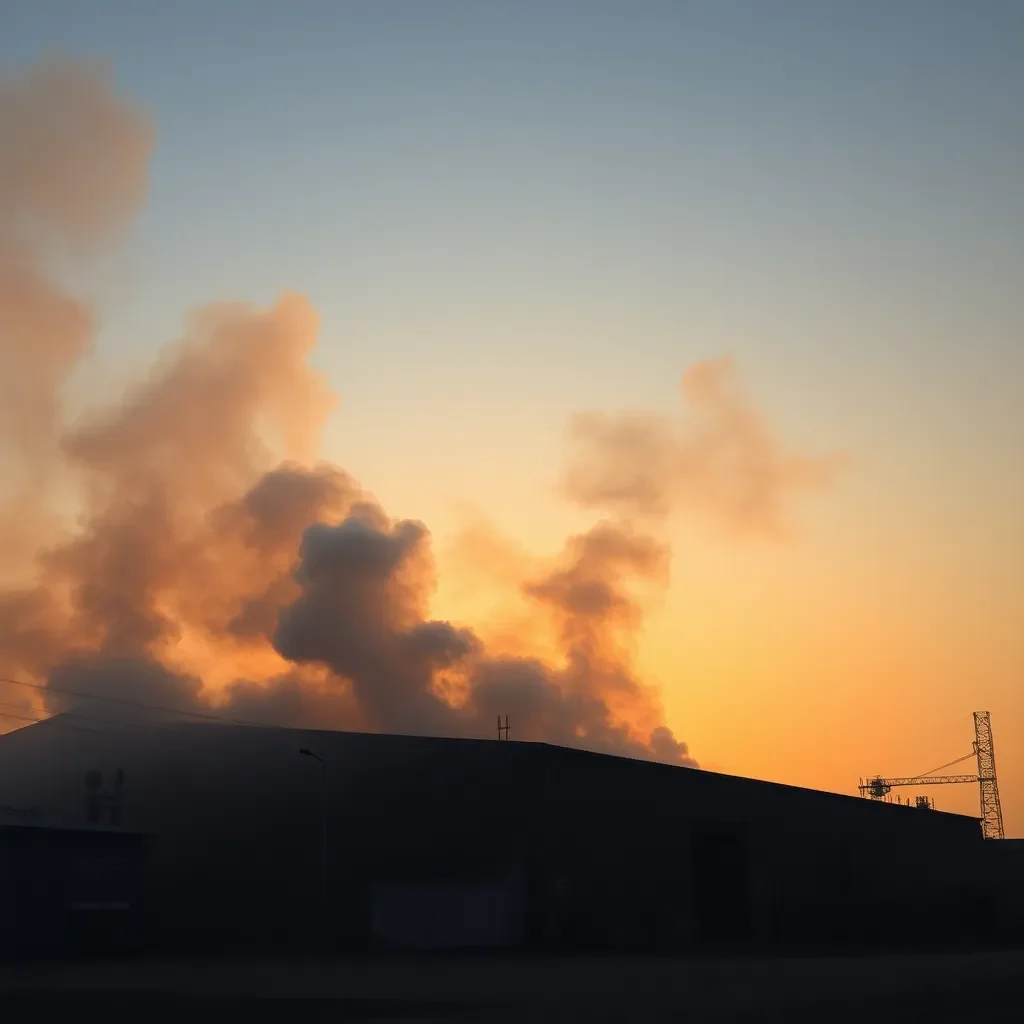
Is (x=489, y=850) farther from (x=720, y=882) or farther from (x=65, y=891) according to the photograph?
(x=65, y=891)

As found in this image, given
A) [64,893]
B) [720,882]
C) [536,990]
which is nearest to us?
[536,990]

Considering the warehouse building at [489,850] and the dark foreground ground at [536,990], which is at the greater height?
the warehouse building at [489,850]

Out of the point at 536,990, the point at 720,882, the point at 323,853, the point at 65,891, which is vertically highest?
the point at 323,853

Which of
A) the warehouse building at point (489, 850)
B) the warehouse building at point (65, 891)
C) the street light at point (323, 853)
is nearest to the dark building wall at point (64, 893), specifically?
the warehouse building at point (65, 891)

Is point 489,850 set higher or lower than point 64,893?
higher

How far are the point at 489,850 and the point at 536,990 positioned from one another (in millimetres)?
26297

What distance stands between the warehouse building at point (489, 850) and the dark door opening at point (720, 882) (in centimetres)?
12

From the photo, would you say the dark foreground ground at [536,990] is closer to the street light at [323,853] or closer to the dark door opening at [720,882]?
the street light at [323,853]

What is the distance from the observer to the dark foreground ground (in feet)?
90.7

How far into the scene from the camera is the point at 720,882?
67625 mm

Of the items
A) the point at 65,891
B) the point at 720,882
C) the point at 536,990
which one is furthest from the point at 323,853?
the point at 536,990

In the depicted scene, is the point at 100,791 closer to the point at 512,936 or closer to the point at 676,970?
the point at 512,936

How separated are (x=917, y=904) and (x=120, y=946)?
49.6 m

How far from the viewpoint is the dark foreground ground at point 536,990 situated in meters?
27.7
